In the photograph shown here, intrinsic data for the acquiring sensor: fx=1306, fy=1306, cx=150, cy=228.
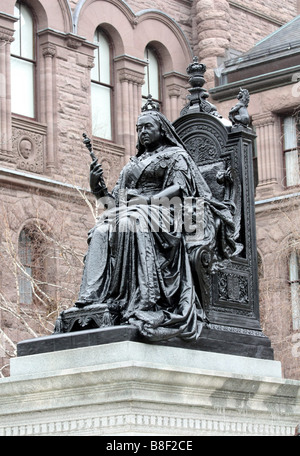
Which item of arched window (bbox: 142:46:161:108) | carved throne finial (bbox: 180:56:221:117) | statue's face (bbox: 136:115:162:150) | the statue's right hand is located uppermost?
arched window (bbox: 142:46:161:108)

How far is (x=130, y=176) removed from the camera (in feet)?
37.7

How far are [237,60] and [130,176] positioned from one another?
21526 millimetres

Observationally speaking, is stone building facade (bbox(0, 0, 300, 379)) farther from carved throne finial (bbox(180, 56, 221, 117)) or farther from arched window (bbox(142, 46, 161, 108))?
carved throne finial (bbox(180, 56, 221, 117))

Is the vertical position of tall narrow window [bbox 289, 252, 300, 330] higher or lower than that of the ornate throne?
higher

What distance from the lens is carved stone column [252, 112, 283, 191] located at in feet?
102

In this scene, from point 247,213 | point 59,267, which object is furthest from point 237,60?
point 247,213

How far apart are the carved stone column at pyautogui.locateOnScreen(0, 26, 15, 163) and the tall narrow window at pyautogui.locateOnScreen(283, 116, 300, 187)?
6.93 m

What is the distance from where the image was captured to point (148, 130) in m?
11.6

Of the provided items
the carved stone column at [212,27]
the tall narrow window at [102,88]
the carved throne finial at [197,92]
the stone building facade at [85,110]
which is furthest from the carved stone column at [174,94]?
the carved throne finial at [197,92]

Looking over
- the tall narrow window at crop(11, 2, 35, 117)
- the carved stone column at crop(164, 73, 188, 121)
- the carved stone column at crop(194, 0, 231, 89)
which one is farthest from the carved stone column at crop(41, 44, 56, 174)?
the carved stone column at crop(194, 0, 231, 89)

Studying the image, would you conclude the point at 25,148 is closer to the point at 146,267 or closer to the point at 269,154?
the point at 269,154

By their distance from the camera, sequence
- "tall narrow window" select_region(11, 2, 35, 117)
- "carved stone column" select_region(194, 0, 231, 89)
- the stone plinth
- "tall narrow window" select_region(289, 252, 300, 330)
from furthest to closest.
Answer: "carved stone column" select_region(194, 0, 231, 89) < "tall narrow window" select_region(11, 2, 35, 117) < "tall narrow window" select_region(289, 252, 300, 330) < the stone plinth
